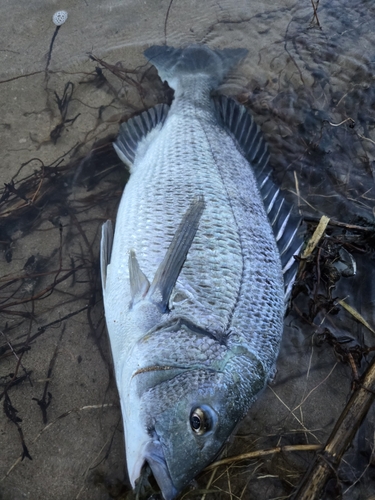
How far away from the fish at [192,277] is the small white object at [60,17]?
147 centimetres

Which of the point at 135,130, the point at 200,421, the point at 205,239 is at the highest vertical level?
the point at 135,130

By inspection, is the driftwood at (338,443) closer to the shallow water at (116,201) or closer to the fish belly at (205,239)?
the shallow water at (116,201)

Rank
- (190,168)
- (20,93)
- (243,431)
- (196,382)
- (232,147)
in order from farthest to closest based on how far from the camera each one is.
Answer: (20,93)
(232,147)
(190,168)
(243,431)
(196,382)

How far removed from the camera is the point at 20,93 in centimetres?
393

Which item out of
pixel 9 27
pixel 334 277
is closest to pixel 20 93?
pixel 9 27

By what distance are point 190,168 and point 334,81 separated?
2186 millimetres

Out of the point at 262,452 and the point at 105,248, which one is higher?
the point at 105,248

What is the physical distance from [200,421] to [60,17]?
13.6 ft

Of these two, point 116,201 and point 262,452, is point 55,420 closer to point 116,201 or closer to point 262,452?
point 262,452

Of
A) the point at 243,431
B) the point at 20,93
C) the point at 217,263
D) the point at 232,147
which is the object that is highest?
the point at 20,93

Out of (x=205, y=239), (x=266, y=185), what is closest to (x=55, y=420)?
(x=205, y=239)

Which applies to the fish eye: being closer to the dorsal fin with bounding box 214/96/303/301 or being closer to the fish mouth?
the fish mouth

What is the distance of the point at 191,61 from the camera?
383 cm

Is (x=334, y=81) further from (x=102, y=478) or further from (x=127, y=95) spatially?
(x=102, y=478)
